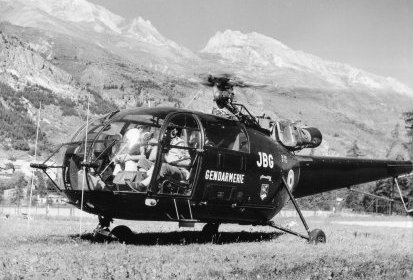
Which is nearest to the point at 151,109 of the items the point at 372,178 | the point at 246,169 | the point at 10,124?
the point at 246,169

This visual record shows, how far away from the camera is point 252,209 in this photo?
14695 mm

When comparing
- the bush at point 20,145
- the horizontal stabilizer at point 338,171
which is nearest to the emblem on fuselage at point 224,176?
the horizontal stabilizer at point 338,171

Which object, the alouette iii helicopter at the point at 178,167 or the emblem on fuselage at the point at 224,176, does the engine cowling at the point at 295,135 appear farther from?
the emblem on fuselage at the point at 224,176

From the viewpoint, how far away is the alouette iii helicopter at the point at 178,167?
1200 cm

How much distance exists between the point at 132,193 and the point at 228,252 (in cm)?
240

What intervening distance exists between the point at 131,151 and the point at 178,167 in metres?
1.17

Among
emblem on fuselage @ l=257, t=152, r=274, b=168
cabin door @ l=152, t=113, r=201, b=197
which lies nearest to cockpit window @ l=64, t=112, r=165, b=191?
cabin door @ l=152, t=113, r=201, b=197

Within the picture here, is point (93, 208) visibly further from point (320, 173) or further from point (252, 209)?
point (320, 173)

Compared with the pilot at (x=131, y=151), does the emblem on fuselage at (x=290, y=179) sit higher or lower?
lower

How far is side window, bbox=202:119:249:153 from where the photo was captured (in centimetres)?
1333

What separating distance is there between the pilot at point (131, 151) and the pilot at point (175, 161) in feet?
1.33

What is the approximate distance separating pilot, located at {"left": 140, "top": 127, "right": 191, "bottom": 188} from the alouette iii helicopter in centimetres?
2

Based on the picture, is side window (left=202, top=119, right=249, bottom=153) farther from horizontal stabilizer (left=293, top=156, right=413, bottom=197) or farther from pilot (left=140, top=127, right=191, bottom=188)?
horizontal stabilizer (left=293, top=156, right=413, bottom=197)

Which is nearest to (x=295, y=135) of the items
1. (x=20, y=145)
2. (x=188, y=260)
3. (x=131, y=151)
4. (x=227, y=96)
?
(x=227, y=96)
